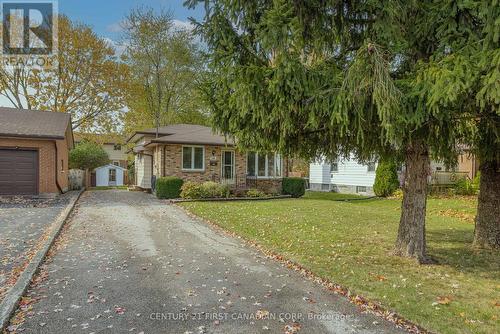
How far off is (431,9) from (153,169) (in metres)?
18.8

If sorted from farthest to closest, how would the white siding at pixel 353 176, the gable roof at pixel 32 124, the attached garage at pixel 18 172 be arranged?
the white siding at pixel 353 176 → the gable roof at pixel 32 124 → the attached garage at pixel 18 172

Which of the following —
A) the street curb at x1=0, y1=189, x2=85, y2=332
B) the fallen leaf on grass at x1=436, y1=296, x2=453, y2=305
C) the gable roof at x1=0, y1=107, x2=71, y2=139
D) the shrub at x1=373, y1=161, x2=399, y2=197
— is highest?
the gable roof at x1=0, y1=107, x2=71, y2=139

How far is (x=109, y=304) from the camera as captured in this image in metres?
4.49

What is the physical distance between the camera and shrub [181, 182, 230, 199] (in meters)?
16.4

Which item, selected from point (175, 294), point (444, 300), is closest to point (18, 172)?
point (175, 294)

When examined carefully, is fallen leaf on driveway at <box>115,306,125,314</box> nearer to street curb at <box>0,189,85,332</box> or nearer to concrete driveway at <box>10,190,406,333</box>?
concrete driveway at <box>10,190,406,333</box>

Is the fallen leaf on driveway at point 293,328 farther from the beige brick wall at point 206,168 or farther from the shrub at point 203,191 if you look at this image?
the beige brick wall at point 206,168

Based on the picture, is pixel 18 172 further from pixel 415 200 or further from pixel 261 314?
pixel 415 200

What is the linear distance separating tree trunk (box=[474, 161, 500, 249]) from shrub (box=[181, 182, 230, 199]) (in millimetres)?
11258

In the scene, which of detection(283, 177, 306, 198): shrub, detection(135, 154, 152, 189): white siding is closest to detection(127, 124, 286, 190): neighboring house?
detection(283, 177, 306, 198): shrub

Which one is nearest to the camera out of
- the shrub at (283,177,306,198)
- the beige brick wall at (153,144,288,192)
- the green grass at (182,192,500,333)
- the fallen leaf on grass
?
the green grass at (182,192,500,333)

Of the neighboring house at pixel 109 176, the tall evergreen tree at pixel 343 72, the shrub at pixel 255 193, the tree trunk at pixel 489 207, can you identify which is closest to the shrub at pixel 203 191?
the shrub at pixel 255 193

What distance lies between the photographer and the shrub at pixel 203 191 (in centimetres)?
1636

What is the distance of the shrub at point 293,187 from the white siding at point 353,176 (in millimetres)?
3891
